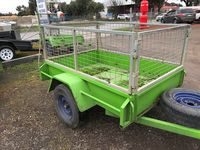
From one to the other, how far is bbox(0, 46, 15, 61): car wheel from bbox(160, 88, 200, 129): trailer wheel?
5847 mm

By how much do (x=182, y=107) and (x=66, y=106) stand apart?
1756 mm

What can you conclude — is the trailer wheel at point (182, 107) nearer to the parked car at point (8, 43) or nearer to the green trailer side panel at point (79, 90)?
the green trailer side panel at point (79, 90)

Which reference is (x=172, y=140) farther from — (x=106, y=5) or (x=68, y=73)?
(x=106, y=5)

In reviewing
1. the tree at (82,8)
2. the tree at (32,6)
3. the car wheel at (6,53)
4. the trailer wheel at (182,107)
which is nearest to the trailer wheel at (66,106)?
the trailer wheel at (182,107)

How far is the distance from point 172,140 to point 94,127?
3.74 ft

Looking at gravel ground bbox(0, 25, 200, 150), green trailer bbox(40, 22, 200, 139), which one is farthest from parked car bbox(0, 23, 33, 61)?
green trailer bbox(40, 22, 200, 139)

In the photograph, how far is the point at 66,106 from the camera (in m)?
2.99

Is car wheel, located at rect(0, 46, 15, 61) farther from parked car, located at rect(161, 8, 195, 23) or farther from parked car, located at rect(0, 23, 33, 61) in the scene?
parked car, located at rect(161, 8, 195, 23)

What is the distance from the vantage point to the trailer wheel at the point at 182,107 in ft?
6.36

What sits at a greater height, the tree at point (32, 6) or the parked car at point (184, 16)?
the tree at point (32, 6)

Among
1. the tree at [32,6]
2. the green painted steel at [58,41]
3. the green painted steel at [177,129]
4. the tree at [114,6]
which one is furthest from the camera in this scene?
the tree at [114,6]

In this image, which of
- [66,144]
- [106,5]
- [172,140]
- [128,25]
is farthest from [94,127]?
[106,5]

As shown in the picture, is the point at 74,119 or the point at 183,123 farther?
the point at 74,119

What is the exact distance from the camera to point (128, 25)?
3.55m
